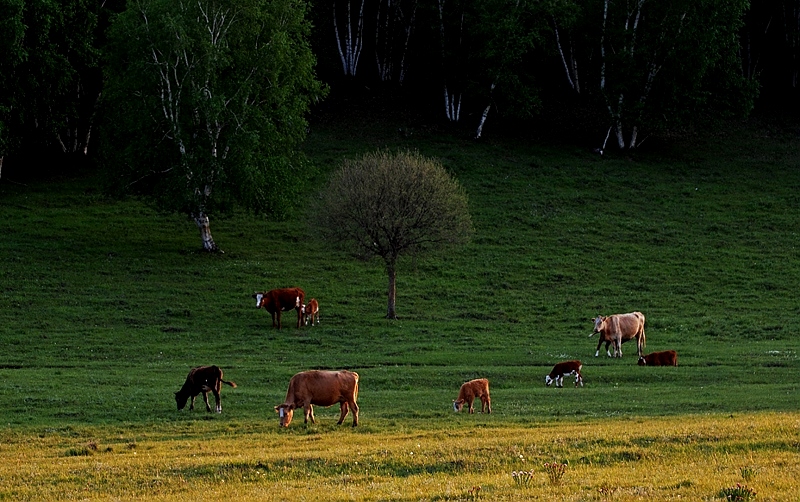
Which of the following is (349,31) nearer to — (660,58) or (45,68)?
(660,58)

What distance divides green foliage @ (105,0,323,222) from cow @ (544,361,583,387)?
2667cm

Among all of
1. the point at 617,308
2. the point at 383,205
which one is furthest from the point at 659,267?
the point at 383,205

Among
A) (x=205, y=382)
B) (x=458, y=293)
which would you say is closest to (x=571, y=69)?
(x=458, y=293)

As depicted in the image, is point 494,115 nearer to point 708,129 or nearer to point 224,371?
point 708,129

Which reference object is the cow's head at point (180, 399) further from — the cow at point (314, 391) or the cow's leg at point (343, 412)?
the cow's leg at point (343, 412)

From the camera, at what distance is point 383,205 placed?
44.3 meters

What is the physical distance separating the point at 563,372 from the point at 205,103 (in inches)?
1178

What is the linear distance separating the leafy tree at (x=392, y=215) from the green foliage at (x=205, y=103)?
336 inches

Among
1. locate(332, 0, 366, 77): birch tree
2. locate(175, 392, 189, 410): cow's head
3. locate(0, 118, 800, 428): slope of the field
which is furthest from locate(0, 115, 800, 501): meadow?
locate(332, 0, 366, 77): birch tree

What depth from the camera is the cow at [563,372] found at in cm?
2861

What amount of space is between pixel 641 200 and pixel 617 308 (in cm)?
2315

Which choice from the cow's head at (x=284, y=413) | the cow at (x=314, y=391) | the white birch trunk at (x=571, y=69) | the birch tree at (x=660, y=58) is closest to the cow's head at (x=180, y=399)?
the cow at (x=314, y=391)

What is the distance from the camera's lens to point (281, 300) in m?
43.2

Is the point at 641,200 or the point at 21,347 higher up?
the point at 641,200
